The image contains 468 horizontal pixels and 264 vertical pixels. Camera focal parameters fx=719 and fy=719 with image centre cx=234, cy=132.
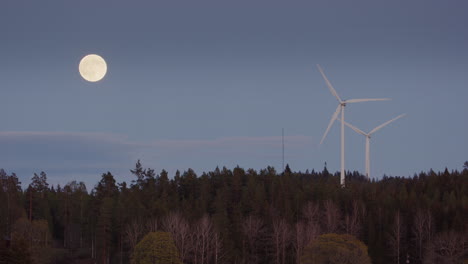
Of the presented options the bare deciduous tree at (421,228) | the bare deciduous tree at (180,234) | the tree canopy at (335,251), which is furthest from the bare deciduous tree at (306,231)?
the bare deciduous tree at (180,234)

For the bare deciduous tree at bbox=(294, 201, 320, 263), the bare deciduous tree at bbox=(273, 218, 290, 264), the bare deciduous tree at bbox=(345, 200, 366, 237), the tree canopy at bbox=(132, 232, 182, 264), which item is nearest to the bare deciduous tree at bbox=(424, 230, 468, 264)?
the bare deciduous tree at bbox=(345, 200, 366, 237)

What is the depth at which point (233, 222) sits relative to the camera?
155750 mm

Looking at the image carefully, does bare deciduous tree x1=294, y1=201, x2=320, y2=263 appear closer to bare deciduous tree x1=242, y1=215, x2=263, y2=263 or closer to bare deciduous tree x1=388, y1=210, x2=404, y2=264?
bare deciduous tree x1=242, y1=215, x2=263, y2=263

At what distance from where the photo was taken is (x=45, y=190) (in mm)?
196625

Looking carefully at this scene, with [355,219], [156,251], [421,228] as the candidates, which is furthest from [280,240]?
[156,251]

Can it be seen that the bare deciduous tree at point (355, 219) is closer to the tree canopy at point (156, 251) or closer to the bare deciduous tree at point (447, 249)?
the bare deciduous tree at point (447, 249)

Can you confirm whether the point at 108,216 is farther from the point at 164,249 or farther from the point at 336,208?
the point at 336,208

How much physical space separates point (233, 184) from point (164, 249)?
71.2m

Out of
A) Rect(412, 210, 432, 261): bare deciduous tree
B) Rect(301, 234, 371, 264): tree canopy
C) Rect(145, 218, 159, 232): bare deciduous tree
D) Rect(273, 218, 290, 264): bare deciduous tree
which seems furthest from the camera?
Rect(412, 210, 432, 261): bare deciduous tree

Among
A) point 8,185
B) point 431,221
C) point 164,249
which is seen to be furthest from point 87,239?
point 431,221

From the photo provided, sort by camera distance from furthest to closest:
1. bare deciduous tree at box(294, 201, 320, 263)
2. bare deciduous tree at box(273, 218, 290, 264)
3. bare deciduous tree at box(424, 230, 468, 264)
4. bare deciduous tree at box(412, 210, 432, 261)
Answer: bare deciduous tree at box(412, 210, 432, 261) < bare deciduous tree at box(273, 218, 290, 264) < bare deciduous tree at box(294, 201, 320, 263) < bare deciduous tree at box(424, 230, 468, 264)

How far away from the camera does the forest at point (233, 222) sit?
437ft

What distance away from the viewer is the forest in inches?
5241

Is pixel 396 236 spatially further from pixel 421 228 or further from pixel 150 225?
pixel 150 225
